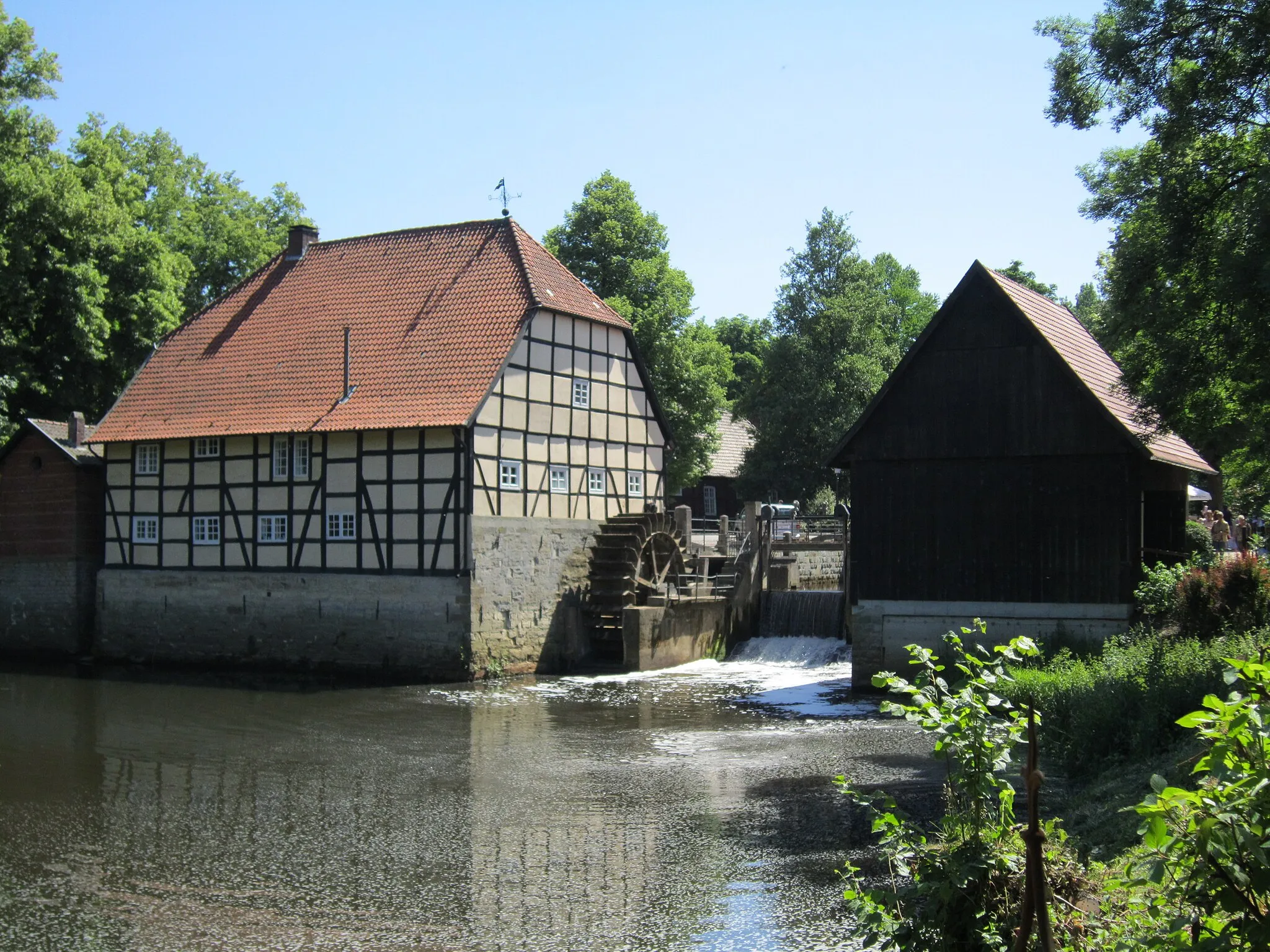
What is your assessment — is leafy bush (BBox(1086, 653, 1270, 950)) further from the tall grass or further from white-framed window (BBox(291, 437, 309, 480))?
white-framed window (BBox(291, 437, 309, 480))

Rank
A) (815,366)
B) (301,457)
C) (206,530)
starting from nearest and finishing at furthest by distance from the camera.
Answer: (301,457)
(206,530)
(815,366)

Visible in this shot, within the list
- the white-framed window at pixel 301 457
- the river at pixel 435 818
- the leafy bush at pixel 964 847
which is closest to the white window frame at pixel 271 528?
the white-framed window at pixel 301 457

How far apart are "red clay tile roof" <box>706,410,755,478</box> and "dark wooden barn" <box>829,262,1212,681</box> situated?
24.6 meters

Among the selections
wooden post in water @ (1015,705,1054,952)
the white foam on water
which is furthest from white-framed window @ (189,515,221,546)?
wooden post in water @ (1015,705,1054,952)

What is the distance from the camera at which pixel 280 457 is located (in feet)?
79.4

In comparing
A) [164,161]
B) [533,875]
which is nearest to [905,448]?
[533,875]

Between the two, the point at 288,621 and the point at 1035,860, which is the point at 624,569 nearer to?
the point at 288,621

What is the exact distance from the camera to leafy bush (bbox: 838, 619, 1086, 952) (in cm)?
477

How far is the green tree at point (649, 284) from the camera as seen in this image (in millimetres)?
33281

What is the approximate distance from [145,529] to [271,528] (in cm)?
348

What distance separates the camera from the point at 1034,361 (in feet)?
60.0

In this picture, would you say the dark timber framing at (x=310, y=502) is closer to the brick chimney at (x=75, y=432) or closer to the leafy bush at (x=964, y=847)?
the brick chimney at (x=75, y=432)

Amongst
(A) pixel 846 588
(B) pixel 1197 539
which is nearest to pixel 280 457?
(A) pixel 846 588

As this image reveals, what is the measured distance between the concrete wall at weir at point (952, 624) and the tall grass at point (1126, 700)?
14.4 ft
